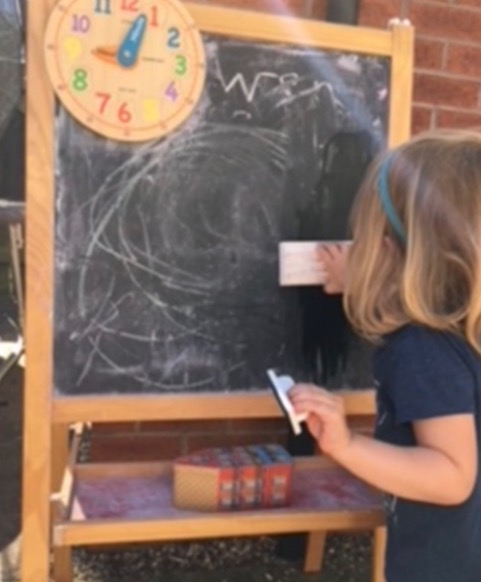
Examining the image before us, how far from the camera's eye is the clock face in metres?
1.55

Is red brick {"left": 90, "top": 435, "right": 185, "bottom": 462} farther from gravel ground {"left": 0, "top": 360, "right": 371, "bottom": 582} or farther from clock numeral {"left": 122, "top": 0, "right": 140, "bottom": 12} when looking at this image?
clock numeral {"left": 122, "top": 0, "right": 140, "bottom": 12}

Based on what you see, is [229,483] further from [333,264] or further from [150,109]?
[150,109]

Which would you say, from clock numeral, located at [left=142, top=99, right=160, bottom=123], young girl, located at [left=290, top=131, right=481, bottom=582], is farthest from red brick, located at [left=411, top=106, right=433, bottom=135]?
clock numeral, located at [left=142, top=99, right=160, bottom=123]

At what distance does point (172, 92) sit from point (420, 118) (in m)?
1.14

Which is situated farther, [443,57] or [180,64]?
[443,57]

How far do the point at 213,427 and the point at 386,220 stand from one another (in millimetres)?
1297

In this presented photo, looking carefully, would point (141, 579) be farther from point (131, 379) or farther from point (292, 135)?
point (292, 135)

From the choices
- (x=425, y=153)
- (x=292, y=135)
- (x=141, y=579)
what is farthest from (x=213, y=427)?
(x=425, y=153)

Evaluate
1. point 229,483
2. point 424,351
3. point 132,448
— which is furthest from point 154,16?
point 132,448

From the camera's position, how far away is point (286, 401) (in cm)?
144

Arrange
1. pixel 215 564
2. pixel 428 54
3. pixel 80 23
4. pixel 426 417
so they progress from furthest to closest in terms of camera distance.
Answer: pixel 215 564 → pixel 428 54 → pixel 80 23 → pixel 426 417

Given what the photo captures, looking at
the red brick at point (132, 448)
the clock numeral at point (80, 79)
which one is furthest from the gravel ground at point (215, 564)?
the clock numeral at point (80, 79)

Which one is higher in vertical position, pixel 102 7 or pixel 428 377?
pixel 102 7

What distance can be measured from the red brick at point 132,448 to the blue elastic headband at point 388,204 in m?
1.33
